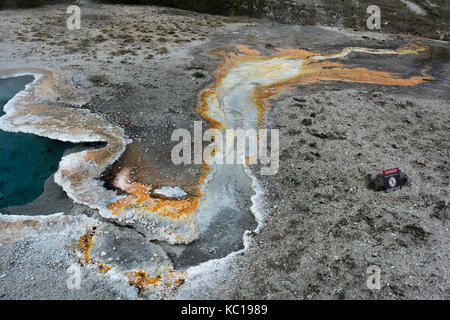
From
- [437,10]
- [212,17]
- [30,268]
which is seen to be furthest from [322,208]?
[437,10]

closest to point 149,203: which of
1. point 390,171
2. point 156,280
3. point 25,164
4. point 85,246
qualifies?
point 85,246

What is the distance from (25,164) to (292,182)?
8592mm

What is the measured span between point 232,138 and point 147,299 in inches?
→ 266

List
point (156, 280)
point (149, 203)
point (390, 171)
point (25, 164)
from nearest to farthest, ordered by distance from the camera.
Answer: point (156, 280) → point (149, 203) → point (390, 171) → point (25, 164)

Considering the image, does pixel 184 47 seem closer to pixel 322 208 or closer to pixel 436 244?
pixel 322 208

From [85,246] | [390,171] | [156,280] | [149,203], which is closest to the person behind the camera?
[156,280]

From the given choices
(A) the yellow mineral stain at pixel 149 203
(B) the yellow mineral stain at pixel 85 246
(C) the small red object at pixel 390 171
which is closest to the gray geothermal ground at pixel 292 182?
(B) the yellow mineral stain at pixel 85 246

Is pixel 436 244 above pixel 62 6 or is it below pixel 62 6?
below

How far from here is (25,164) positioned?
10.3 meters

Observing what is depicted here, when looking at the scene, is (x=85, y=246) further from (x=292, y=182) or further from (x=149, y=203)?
(x=292, y=182)

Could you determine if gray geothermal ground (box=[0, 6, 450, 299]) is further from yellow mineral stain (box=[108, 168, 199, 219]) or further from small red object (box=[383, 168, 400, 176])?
yellow mineral stain (box=[108, 168, 199, 219])

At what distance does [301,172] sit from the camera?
400 inches

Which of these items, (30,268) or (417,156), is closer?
(30,268)

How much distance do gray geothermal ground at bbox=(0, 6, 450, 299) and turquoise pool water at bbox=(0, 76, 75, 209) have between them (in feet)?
1.88
